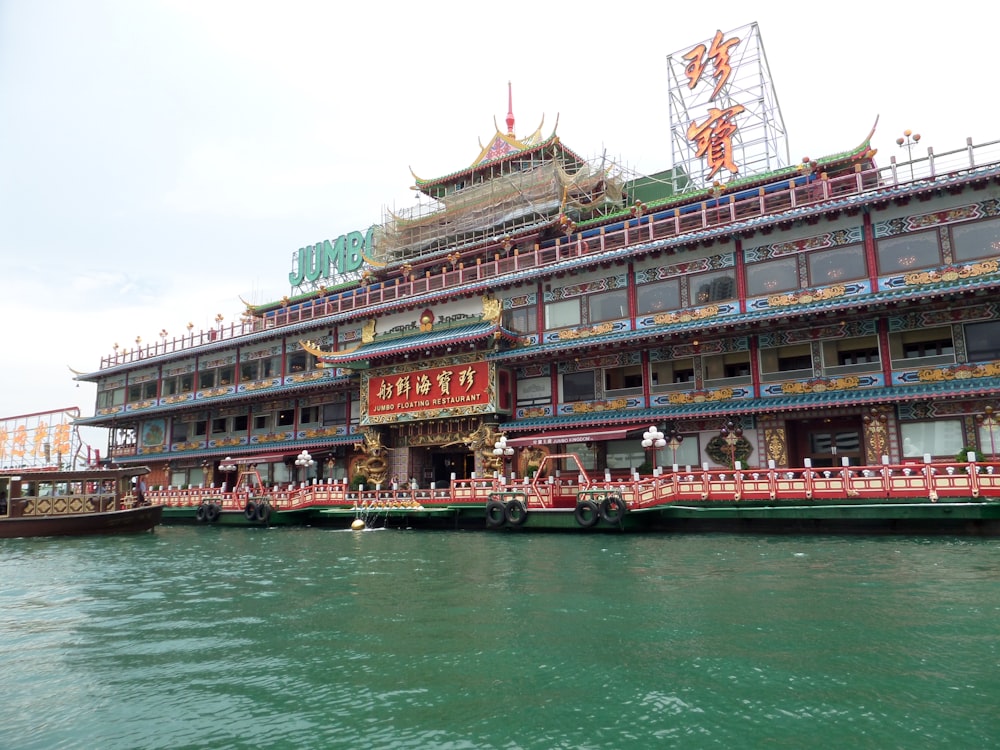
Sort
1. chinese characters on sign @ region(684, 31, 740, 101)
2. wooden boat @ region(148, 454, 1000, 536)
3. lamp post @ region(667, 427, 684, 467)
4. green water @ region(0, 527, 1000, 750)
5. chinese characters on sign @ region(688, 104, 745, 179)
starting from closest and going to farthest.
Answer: green water @ region(0, 527, 1000, 750) → wooden boat @ region(148, 454, 1000, 536) → lamp post @ region(667, 427, 684, 467) → chinese characters on sign @ region(688, 104, 745, 179) → chinese characters on sign @ region(684, 31, 740, 101)

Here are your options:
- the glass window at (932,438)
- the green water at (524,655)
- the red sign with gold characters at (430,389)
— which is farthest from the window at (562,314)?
the green water at (524,655)

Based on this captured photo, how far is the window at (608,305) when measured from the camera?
91.7 feet

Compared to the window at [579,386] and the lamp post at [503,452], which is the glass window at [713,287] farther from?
the lamp post at [503,452]

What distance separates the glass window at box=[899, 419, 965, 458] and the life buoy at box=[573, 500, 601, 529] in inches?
381

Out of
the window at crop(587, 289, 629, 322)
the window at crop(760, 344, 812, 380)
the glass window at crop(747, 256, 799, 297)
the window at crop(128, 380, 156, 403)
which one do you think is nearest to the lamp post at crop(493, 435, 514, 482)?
the window at crop(587, 289, 629, 322)

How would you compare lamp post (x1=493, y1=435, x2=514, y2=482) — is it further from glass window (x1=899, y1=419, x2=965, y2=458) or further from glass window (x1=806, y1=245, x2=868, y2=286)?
glass window (x1=899, y1=419, x2=965, y2=458)

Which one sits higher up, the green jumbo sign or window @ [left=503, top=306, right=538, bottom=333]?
the green jumbo sign

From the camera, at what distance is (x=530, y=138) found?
125ft

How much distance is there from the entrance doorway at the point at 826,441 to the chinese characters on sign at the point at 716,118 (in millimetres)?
12171

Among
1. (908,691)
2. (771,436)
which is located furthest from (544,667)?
(771,436)

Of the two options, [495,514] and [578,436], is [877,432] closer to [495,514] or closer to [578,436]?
[578,436]

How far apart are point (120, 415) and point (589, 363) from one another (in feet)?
109

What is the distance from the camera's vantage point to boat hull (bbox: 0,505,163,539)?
25.8 meters

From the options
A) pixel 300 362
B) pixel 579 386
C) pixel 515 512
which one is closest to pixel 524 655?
pixel 515 512
